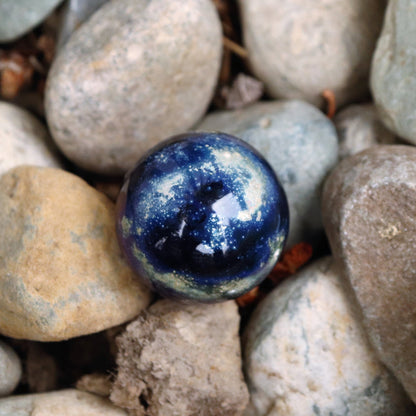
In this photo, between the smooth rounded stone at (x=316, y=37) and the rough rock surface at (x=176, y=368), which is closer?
the rough rock surface at (x=176, y=368)

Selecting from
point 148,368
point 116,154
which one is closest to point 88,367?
point 148,368

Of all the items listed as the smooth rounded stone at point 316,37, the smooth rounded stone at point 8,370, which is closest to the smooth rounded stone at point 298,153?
the smooth rounded stone at point 316,37

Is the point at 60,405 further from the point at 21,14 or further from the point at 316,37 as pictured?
the point at 316,37

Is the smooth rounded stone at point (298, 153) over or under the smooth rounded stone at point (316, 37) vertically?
under

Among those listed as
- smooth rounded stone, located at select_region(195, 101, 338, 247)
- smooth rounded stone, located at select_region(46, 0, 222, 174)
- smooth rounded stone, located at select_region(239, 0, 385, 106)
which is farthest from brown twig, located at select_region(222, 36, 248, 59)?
smooth rounded stone, located at select_region(195, 101, 338, 247)

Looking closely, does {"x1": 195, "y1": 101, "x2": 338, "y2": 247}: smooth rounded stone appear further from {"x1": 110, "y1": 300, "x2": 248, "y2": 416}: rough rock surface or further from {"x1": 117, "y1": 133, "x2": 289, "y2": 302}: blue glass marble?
{"x1": 110, "y1": 300, "x2": 248, "y2": 416}: rough rock surface

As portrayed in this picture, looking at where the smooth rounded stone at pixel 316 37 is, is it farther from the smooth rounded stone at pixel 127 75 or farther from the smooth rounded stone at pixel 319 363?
the smooth rounded stone at pixel 319 363
